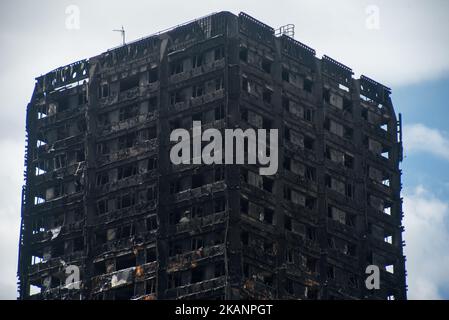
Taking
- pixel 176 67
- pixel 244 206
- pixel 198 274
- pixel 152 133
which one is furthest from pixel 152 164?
pixel 198 274

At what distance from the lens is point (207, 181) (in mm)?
174625

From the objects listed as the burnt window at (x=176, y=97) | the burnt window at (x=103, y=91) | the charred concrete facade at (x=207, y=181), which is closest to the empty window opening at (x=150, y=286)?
the charred concrete facade at (x=207, y=181)

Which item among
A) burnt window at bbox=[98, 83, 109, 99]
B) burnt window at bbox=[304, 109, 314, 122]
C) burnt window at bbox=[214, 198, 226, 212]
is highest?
burnt window at bbox=[98, 83, 109, 99]

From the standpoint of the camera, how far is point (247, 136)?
573ft

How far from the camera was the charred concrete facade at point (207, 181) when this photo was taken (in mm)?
173250

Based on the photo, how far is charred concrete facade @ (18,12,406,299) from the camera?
17325 cm

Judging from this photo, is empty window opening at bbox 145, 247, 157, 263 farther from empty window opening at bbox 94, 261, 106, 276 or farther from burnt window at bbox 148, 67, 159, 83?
burnt window at bbox 148, 67, 159, 83

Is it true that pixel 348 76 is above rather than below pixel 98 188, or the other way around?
above

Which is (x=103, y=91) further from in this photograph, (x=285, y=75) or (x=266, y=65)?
(x=285, y=75)

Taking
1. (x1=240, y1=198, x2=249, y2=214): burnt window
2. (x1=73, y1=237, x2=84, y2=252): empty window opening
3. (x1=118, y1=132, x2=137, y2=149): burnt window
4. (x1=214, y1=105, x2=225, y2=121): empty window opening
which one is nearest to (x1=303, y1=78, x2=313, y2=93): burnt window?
(x1=214, y1=105, x2=225, y2=121): empty window opening

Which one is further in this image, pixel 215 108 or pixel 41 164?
pixel 41 164
